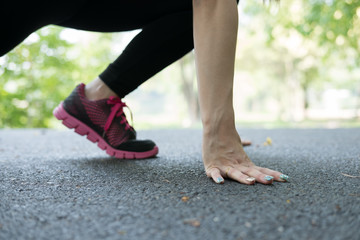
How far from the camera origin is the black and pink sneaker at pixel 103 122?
1363mm

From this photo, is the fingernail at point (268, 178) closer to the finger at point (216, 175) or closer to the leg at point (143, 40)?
the finger at point (216, 175)

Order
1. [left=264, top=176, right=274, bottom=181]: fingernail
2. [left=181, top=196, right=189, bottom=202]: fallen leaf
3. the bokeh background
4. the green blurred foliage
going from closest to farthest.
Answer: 1. [left=181, top=196, right=189, bottom=202]: fallen leaf
2. [left=264, top=176, right=274, bottom=181]: fingernail
3. the green blurred foliage
4. the bokeh background

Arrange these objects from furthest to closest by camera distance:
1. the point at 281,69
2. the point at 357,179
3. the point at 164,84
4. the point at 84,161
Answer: the point at 164,84 → the point at 281,69 → the point at 84,161 → the point at 357,179

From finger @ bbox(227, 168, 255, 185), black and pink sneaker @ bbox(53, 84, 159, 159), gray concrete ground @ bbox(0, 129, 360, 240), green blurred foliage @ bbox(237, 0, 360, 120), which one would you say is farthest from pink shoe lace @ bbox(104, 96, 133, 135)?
green blurred foliage @ bbox(237, 0, 360, 120)

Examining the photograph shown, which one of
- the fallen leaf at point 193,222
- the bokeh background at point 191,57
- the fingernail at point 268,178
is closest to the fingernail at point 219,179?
the fingernail at point 268,178

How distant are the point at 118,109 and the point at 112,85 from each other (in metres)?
0.11

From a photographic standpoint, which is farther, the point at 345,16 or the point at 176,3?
the point at 345,16

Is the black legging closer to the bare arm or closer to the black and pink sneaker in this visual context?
the black and pink sneaker

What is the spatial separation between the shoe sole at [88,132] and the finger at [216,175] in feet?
1.78

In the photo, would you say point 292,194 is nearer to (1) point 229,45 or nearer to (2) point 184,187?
(2) point 184,187

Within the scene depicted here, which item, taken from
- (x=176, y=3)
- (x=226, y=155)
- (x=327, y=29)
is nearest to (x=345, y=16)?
(x=327, y=29)

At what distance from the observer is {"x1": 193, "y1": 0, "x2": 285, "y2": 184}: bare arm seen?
990 millimetres

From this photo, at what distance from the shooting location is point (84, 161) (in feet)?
4.56

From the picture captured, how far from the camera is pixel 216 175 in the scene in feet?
3.06
